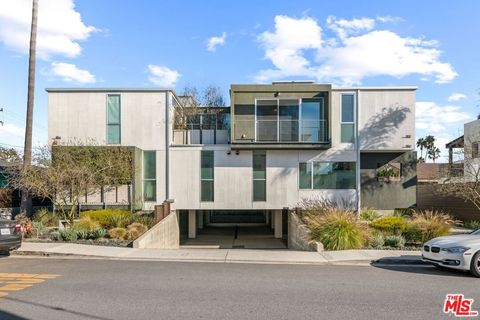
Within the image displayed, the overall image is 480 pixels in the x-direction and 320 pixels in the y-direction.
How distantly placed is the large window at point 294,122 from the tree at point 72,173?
6.57 metres

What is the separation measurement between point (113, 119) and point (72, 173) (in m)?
4.92

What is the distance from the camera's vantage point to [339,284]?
27.7 ft

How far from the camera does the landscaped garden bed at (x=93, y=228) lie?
48.2ft

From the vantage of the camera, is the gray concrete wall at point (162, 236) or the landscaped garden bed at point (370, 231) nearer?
the landscaped garden bed at point (370, 231)

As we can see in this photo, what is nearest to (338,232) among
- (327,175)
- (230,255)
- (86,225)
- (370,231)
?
(370,231)

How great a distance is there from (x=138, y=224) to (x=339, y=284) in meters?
9.95

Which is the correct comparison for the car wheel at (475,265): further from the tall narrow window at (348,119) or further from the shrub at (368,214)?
the tall narrow window at (348,119)

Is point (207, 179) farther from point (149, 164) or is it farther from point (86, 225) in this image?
point (86, 225)

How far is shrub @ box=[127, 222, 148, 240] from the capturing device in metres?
15.2

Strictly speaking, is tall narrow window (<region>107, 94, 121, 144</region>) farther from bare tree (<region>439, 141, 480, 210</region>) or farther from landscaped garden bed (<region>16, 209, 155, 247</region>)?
bare tree (<region>439, 141, 480, 210</region>)

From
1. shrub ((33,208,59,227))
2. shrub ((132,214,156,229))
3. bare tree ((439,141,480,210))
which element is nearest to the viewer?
shrub ((132,214,156,229))

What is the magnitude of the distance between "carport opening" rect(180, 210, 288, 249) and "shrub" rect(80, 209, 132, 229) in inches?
206

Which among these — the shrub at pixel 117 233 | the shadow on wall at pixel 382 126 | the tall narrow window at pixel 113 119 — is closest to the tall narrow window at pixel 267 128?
the shadow on wall at pixel 382 126

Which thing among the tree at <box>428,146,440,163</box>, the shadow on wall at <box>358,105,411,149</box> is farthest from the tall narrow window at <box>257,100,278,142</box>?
the tree at <box>428,146,440,163</box>
